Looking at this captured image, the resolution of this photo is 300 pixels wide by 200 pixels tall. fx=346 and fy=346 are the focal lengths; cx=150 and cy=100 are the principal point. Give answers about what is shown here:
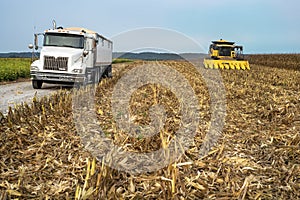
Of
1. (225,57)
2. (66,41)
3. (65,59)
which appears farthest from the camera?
(225,57)

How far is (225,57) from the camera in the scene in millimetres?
29141

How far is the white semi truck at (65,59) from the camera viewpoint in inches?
653

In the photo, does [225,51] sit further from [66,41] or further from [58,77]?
[58,77]

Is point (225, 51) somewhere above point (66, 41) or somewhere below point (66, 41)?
above

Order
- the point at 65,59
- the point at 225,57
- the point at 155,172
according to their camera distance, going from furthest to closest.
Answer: the point at 225,57 → the point at 65,59 → the point at 155,172

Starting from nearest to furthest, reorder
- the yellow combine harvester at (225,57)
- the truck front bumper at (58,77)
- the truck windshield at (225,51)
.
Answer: the truck front bumper at (58,77) → the yellow combine harvester at (225,57) → the truck windshield at (225,51)

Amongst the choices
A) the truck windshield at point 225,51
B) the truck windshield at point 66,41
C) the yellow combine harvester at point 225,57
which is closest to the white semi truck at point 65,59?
the truck windshield at point 66,41

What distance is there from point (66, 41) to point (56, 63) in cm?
142

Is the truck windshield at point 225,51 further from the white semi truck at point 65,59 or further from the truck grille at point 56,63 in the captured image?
the truck grille at point 56,63

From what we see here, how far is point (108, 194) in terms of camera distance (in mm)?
4105

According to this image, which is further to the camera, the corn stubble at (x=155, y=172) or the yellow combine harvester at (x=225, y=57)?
the yellow combine harvester at (x=225, y=57)

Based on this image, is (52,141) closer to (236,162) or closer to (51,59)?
(236,162)

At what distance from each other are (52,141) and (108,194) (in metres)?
2.41

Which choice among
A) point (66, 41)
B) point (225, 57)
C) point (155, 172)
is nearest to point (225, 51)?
point (225, 57)
